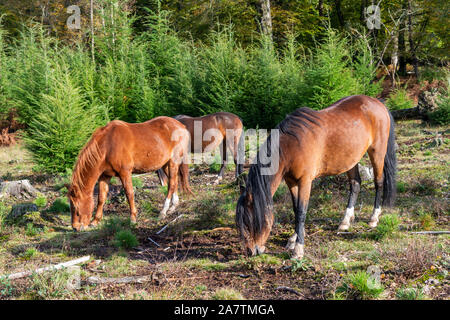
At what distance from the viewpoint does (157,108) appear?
45.6ft

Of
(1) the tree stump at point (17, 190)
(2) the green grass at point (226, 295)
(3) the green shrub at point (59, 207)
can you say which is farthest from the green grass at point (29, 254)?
(1) the tree stump at point (17, 190)

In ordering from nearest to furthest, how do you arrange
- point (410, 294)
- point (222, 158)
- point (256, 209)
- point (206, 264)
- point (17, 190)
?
point (410, 294), point (256, 209), point (206, 264), point (17, 190), point (222, 158)

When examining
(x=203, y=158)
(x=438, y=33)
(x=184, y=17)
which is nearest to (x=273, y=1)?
(x=184, y=17)

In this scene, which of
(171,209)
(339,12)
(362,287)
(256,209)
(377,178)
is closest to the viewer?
(362,287)

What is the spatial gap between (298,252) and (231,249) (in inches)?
39.0

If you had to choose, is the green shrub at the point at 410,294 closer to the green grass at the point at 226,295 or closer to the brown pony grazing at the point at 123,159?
the green grass at the point at 226,295

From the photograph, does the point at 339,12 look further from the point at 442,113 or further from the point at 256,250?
the point at 256,250

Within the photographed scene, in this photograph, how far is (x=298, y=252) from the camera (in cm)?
480

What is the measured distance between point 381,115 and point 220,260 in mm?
3166

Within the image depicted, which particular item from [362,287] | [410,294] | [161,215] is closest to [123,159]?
[161,215]

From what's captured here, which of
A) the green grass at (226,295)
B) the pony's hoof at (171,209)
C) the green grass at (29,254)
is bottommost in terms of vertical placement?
the green grass at (29,254)

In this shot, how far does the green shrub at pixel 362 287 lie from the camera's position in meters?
3.70

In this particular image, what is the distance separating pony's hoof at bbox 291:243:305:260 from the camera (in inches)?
188
